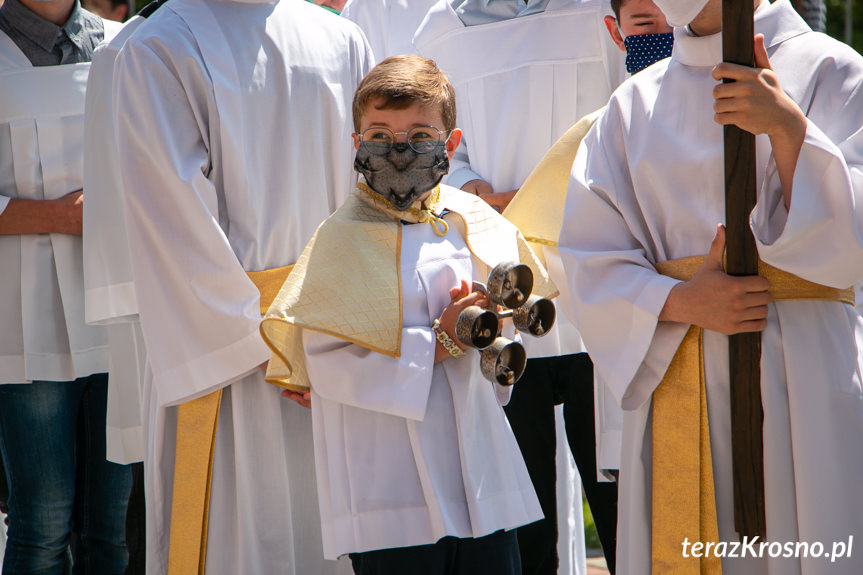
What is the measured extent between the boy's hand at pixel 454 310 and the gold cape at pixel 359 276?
12cm

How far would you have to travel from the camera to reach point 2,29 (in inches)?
168

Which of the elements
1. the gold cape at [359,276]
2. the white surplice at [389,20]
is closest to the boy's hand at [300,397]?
the gold cape at [359,276]

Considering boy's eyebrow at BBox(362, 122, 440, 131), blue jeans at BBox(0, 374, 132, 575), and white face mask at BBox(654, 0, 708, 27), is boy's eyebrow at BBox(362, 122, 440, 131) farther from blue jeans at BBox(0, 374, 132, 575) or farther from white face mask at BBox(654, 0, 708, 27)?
blue jeans at BBox(0, 374, 132, 575)

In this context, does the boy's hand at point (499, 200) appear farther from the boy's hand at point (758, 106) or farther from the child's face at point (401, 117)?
the boy's hand at point (758, 106)

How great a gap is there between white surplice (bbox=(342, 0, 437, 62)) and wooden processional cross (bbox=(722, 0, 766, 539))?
8.55 ft

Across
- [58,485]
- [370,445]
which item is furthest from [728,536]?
[58,485]

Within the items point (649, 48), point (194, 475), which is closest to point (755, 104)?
point (649, 48)

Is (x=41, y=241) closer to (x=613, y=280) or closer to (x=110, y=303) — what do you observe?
(x=110, y=303)

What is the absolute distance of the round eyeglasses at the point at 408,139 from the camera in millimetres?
3037

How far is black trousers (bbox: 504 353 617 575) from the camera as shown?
392 cm

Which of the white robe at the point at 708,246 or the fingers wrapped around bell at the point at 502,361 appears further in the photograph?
the fingers wrapped around bell at the point at 502,361

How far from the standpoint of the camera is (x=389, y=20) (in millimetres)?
5105

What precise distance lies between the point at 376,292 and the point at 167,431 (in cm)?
93

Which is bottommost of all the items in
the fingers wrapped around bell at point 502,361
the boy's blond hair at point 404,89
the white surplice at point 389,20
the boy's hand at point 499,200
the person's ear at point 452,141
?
the fingers wrapped around bell at point 502,361
